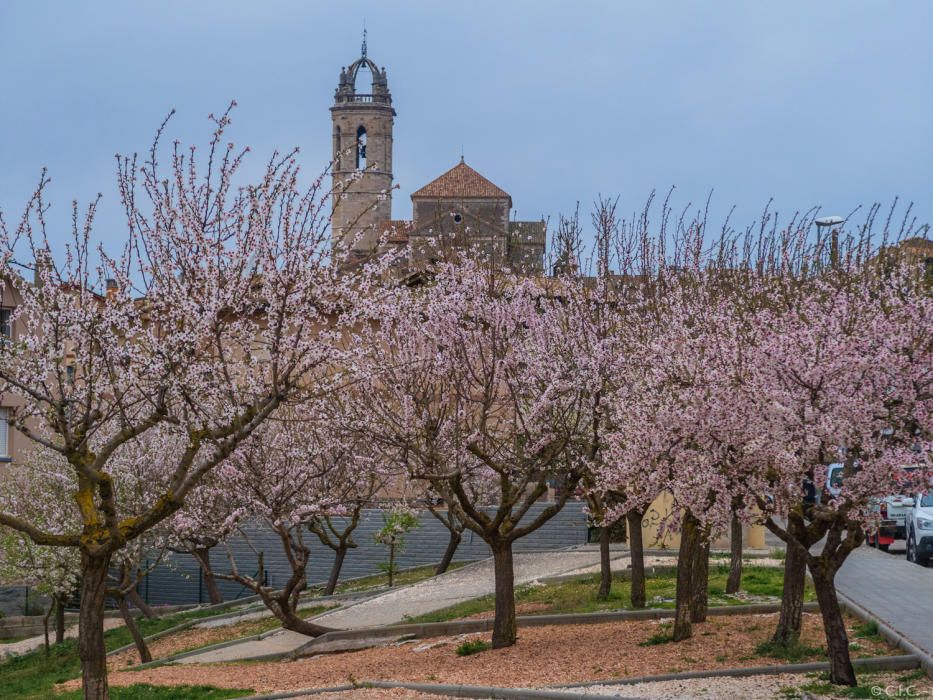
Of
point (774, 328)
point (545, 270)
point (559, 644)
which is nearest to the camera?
point (774, 328)

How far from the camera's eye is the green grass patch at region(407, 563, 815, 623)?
65.0 ft

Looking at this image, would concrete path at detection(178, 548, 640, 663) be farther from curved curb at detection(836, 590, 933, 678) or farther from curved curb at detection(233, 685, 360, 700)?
curved curb at detection(836, 590, 933, 678)

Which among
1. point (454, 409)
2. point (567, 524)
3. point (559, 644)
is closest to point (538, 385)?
point (454, 409)

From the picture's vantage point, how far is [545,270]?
21000mm

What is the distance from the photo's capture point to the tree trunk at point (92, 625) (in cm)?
1230

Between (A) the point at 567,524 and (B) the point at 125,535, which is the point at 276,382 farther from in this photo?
(A) the point at 567,524

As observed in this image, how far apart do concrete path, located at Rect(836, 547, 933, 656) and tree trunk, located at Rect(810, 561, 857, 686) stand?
5.53ft

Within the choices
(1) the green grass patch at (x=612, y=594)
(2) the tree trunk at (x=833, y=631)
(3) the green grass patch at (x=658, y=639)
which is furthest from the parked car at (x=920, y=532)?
(2) the tree trunk at (x=833, y=631)

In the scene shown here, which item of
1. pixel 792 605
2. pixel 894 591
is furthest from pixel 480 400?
pixel 894 591

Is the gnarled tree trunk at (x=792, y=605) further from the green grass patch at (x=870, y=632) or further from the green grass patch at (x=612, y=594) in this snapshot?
the green grass patch at (x=612, y=594)

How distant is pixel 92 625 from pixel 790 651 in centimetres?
716

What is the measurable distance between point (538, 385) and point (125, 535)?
6719 mm

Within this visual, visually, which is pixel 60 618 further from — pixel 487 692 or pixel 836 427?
pixel 836 427

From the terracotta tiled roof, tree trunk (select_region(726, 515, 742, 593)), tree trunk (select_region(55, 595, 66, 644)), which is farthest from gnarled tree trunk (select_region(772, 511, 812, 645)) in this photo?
the terracotta tiled roof
